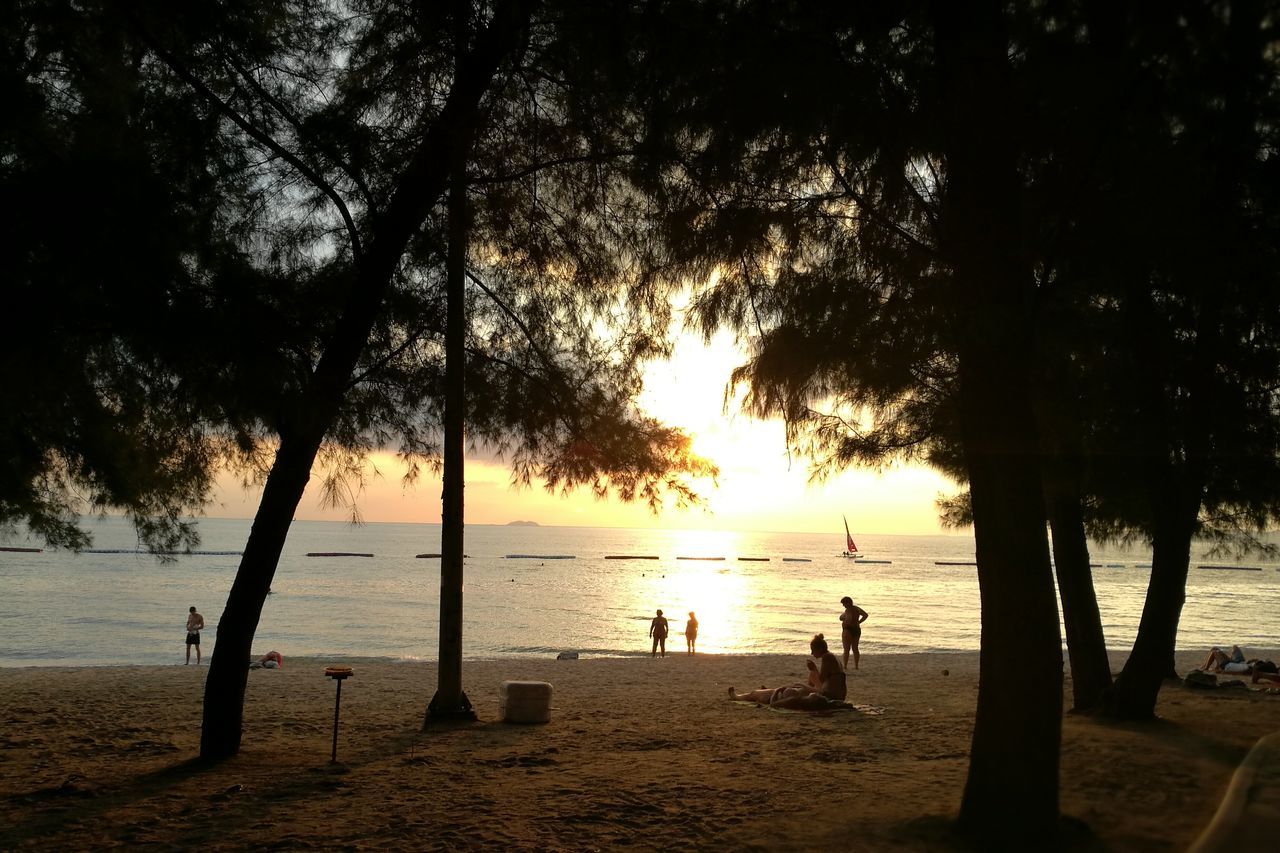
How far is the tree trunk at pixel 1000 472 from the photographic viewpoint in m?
5.57

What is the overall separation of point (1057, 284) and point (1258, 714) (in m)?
7.42

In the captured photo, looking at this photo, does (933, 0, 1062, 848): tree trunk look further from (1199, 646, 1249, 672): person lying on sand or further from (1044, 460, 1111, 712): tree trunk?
(1199, 646, 1249, 672): person lying on sand

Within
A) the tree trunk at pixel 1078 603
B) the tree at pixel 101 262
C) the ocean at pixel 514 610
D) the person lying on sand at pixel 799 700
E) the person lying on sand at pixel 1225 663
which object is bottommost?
the ocean at pixel 514 610

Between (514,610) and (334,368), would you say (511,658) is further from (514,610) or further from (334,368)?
(514,610)

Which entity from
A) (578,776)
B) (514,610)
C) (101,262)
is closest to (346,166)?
(101,262)

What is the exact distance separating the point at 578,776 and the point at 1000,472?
4.09 meters

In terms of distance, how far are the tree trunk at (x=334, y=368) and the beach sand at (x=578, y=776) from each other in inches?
23.0

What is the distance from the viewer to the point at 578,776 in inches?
302

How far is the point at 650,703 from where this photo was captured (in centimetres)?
1389

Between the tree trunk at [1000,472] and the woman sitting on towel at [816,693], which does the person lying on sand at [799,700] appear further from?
the tree trunk at [1000,472]

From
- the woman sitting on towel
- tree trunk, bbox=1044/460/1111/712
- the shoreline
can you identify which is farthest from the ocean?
tree trunk, bbox=1044/460/1111/712

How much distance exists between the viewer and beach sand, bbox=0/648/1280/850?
5867mm

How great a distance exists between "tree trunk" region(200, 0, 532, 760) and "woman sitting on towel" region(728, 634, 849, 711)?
6.80 m

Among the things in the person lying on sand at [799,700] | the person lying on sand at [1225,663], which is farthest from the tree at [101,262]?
the person lying on sand at [1225,663]
